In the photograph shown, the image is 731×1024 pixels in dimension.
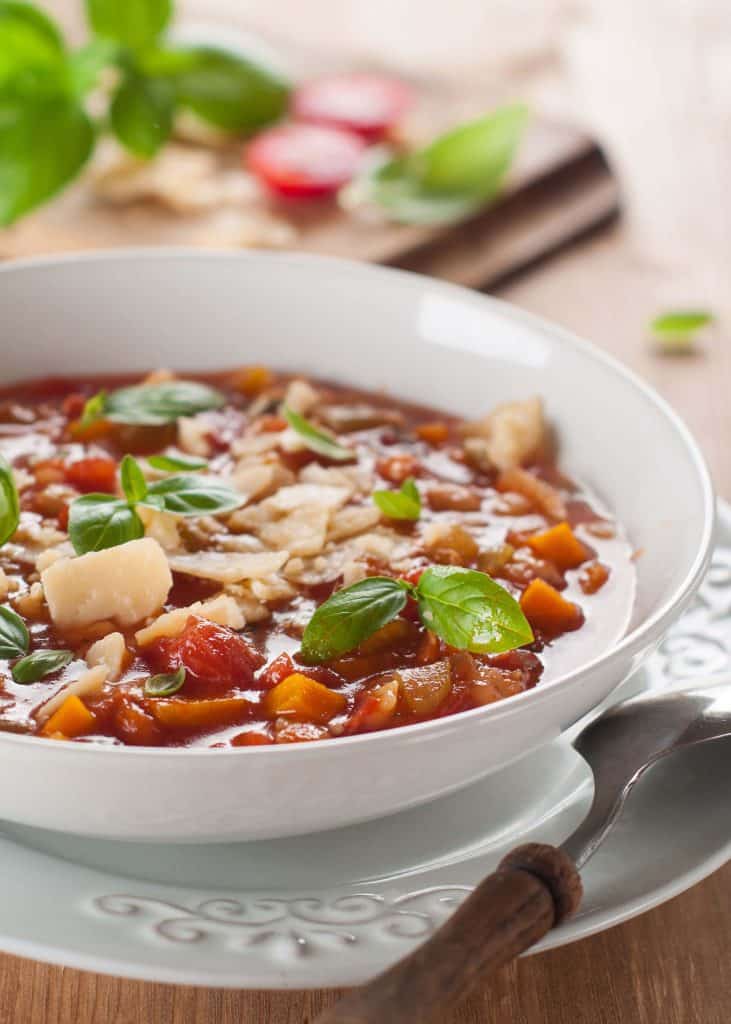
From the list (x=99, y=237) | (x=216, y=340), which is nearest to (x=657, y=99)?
(x=99, y=237)

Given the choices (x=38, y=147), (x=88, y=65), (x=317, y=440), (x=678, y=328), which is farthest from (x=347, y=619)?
(x=88, y=65)

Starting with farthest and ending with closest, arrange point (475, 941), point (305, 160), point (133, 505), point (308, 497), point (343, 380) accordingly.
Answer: point (305, 160) → point (343, 380) → point (308, 497) → point (133, 505) → point (475, 941)

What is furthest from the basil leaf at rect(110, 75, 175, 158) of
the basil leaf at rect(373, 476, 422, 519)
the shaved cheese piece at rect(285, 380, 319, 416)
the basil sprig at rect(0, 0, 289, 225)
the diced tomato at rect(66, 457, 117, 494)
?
the basil leaf at rect(373, 476, 422, 519)

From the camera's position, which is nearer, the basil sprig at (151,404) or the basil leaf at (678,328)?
the basil sprig at (151,404)

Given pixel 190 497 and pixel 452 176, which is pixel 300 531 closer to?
pixel 190 497

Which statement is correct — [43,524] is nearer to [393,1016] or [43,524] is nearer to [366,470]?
[366,470]

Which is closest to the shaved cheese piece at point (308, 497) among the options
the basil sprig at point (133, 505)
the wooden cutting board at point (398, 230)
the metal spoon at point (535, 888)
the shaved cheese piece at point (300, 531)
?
the shaved cheese piece at point (300, 531)

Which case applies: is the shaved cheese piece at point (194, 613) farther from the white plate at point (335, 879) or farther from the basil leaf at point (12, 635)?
the white plate at point (335, 879)
